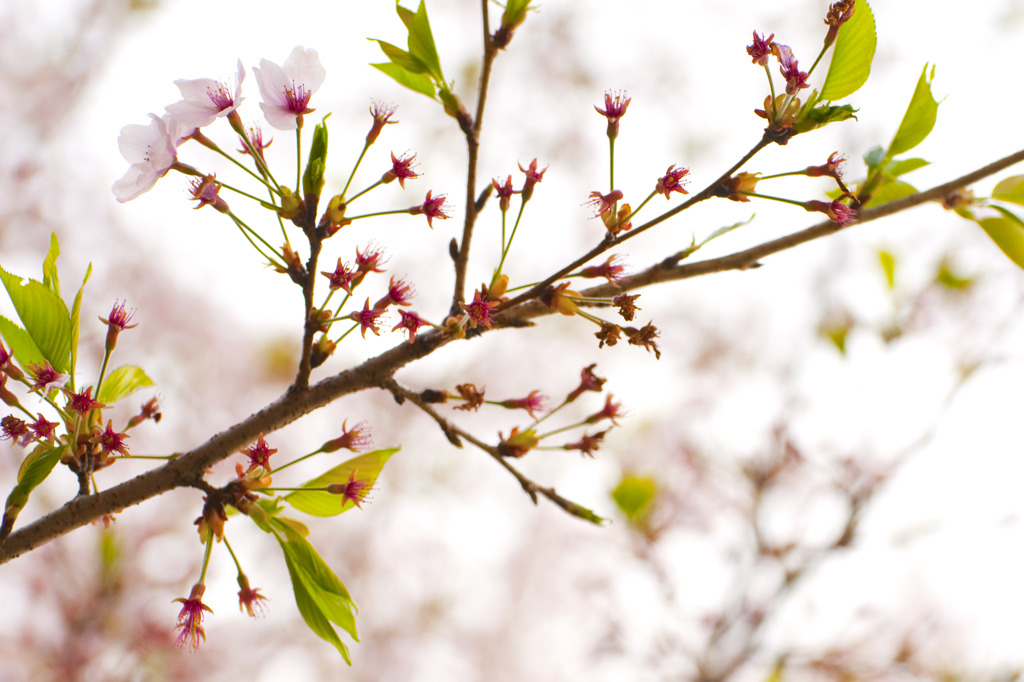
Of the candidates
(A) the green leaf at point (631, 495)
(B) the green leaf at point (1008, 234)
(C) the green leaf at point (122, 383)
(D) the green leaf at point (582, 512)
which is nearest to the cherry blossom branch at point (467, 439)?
(D) the green leaf at point (582, 512)

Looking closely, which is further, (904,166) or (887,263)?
(887,263)

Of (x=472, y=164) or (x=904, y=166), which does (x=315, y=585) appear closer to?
(x=472, y=164)

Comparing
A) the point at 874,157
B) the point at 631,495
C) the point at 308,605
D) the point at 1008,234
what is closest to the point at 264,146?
the point at 308,605

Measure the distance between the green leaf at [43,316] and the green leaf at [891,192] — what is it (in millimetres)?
502

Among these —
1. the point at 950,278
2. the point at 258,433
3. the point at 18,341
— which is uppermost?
the point at 950,278

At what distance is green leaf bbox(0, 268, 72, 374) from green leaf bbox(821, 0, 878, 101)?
1.47 ft

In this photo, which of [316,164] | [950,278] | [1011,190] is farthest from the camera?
[950,278]

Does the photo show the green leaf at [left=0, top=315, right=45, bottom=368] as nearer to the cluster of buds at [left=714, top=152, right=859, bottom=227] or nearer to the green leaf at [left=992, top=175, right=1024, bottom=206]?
the cluster of buds at [left=714, top=152, right=859, bottom=227]

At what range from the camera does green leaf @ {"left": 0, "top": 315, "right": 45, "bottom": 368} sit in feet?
1.36

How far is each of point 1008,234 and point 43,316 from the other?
61 centimetres

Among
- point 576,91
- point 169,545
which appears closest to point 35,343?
point 169,545

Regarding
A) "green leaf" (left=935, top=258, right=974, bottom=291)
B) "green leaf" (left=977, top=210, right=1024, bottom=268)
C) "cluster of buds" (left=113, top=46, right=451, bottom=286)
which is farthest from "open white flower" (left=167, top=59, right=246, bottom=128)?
"green leaf" (left=935, top=258, right=974, bottom=291)

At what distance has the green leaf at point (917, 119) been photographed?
43cm

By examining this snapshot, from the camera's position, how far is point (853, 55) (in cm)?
38
